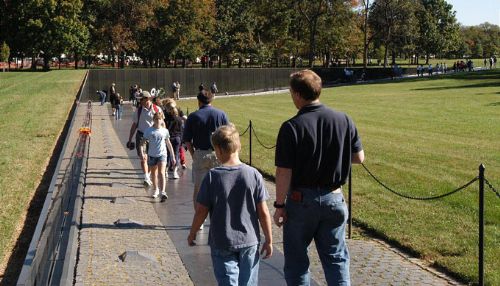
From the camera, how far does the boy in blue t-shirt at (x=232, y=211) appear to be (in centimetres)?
539

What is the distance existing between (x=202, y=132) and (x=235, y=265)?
394 centimetres

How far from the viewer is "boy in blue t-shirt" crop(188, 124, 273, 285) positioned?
17.7ft

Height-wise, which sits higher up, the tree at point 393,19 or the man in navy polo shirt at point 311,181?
the tree at point 393,19

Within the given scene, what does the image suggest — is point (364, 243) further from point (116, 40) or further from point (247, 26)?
point (247, 26)

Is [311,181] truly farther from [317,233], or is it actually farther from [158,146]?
[158,146]

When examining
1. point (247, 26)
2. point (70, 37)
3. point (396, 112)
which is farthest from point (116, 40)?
point (396, 112)

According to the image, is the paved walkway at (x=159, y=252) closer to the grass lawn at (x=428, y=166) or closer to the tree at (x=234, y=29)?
the grass lawn at (x=428, y=166)

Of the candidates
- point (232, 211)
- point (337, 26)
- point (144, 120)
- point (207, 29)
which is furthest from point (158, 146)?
point (337, 26)

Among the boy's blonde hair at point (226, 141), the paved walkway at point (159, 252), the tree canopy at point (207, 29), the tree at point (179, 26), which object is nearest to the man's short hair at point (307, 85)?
the boy's blonde hair at point (226, 141)

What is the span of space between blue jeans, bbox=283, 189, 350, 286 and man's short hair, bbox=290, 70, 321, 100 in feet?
2.43

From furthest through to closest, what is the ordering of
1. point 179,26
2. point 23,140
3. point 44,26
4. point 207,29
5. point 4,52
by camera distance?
point 207,29 < point 179,26 < point 44,26 < point 4,52 < point 23,140

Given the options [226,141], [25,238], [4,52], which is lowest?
Answer: [25,238]

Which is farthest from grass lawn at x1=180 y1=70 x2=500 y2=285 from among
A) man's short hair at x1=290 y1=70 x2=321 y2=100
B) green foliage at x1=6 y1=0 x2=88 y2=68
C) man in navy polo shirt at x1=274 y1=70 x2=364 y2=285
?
green foliage at x1=6 y1=0 x2=88 y2=68

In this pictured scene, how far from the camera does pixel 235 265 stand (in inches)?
214
